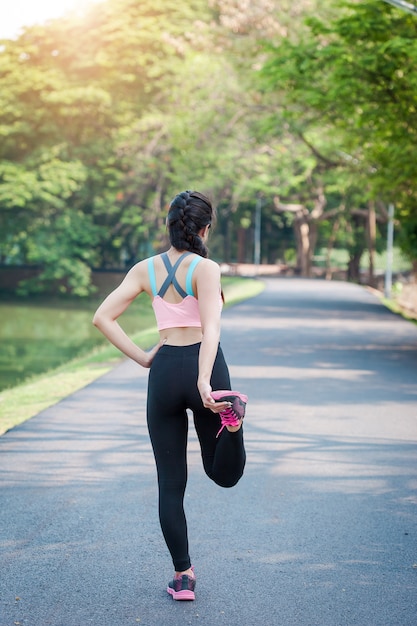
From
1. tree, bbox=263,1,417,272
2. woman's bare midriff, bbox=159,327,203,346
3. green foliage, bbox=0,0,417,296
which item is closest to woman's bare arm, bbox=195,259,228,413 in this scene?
woman's bare midriff, bbox=159,327,203,346

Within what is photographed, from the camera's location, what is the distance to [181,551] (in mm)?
4281

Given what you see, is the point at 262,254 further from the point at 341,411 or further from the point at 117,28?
the point at 341,411

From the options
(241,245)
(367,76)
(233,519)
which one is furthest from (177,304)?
(241,245)

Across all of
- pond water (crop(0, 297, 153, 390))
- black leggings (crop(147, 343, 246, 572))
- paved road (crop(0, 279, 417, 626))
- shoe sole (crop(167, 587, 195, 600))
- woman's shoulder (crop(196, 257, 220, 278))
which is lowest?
pond water (crop(0, 297, 153, 390))

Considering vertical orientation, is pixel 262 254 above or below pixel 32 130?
below

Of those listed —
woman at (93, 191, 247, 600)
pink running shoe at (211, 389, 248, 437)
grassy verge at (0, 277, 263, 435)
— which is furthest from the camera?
grassy verge at (0, 277, 263, 435)

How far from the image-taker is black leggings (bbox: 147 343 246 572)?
13.6 feet

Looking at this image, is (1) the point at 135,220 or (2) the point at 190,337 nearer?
(2) the point at 190,337

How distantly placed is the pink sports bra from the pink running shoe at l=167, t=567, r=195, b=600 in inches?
43.7

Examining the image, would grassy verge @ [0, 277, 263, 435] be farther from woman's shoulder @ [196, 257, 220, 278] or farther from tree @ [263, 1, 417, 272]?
tree @ [263, 1, 417, 272]

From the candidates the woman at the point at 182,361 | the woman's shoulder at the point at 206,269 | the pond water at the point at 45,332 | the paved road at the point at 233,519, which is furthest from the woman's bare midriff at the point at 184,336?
the pond water at the point at 45,332

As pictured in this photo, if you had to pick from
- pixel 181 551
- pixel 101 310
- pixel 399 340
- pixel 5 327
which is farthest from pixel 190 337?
pixel 5 327

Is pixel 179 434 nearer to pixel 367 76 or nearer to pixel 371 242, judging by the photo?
pixel 367 76

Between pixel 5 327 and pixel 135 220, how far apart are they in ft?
57.8
